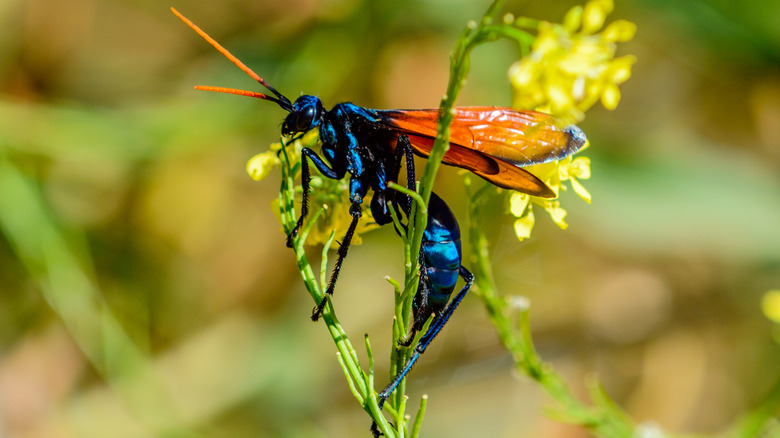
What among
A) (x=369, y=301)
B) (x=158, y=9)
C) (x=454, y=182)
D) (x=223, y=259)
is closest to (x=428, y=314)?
(x=454, y=182)

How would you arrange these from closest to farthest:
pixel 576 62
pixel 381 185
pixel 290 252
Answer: pixel 576 62, pixel 381 185, pixel 290 252

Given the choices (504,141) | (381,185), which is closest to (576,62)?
(504,141)

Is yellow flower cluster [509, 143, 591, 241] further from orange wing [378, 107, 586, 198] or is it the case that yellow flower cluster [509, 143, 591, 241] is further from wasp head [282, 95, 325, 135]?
wasp head [282, 95, 325, 135]

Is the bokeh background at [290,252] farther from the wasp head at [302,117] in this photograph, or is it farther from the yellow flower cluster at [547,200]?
the yellow flower cluster at [547,200]

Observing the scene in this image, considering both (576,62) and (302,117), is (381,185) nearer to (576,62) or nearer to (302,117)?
(302,117)

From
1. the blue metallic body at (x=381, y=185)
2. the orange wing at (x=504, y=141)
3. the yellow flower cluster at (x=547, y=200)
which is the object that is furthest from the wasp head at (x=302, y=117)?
the yellow flower cluster at (x=547, y=200)
